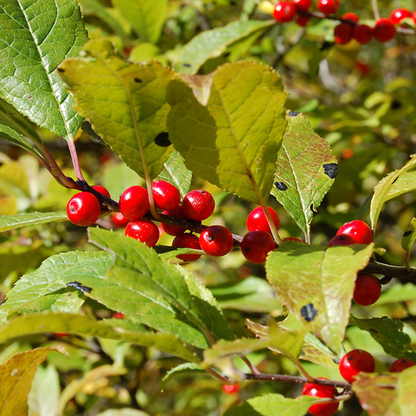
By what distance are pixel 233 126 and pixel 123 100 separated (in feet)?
0.86

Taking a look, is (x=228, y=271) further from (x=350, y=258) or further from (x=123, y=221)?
(x=350, y=258)

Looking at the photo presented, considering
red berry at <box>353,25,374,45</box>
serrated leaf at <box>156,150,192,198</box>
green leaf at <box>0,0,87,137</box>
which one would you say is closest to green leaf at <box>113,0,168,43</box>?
red berry at <box>353,25,374,45</box>

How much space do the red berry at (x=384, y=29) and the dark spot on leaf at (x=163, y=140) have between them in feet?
7.68

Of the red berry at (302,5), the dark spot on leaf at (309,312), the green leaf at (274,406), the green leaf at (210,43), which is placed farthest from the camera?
the red berry at (302,5)

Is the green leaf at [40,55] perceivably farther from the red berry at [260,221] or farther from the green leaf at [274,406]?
the green leaf at [274,406]

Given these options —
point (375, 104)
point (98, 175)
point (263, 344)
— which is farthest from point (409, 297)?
point (98, 175)

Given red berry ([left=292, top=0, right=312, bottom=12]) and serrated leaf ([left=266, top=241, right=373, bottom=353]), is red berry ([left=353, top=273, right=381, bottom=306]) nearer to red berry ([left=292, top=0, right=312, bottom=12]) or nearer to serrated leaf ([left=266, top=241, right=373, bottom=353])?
serrated leaf ([left=266, top=241, right=373, bottom=353])

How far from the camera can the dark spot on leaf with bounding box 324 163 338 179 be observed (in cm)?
138

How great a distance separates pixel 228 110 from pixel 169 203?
340mm

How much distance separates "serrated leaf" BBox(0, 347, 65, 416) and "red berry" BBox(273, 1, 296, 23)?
2.54m

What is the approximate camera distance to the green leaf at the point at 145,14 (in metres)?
3.36

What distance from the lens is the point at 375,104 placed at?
427 cm

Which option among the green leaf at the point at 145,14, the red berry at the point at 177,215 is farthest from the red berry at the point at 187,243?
the green leaf at the point at 145,14

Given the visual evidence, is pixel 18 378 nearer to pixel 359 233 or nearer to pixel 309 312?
pixel 309 312
